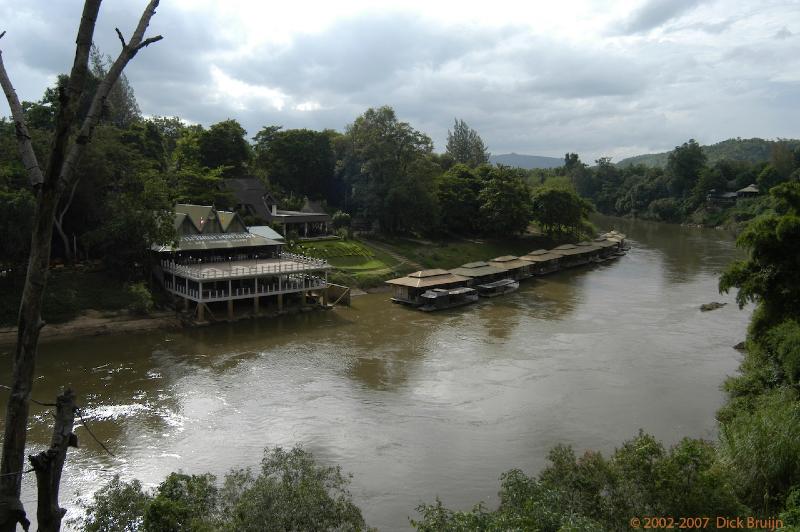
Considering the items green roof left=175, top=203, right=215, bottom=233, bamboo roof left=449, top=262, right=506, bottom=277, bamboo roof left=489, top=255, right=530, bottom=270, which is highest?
green roof left=175, top=203, right=215, bottom=233

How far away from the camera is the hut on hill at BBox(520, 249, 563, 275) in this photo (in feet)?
183

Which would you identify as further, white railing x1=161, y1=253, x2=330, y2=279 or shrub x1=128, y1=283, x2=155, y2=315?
white railing x1=161, y1=253, x2=330, y2=279

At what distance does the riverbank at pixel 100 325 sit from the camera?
31.2 meters

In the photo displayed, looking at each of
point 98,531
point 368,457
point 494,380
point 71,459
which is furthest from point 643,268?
point 98,531

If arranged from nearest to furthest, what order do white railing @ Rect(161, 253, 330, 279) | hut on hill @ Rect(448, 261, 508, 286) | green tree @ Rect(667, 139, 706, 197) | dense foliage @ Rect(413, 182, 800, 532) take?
1. dense foliage @ Rect(413, 182, 800, 532)
2. white railing @ Rect(161, 253, 330, 279)
3. hut on hill @ Rect(448, 261, 508, 286)
4. green tree @ Rect(667, 139, 706, 197)

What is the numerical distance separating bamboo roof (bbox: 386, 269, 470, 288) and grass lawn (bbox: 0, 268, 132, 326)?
59.3ft

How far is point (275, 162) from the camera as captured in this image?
68.2 metres

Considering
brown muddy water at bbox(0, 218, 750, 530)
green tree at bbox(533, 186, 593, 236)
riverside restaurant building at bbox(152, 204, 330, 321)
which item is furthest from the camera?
green tree at bbox(533, 186, 593, 236)

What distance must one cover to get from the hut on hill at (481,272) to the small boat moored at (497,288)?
0.77 meters

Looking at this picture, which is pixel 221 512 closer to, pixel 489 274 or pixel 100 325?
pixel 100 325

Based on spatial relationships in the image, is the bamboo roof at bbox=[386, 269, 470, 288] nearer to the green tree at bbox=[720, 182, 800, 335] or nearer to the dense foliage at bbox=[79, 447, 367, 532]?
the green tree at bbox=[720, 182, 800, 335]

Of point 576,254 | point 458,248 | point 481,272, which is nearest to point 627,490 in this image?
point 481,272

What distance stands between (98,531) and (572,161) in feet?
498

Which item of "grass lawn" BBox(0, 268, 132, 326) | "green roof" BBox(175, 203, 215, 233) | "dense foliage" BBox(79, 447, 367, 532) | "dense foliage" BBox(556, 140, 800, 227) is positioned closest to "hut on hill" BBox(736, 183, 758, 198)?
"dense foliage" BBox(556, 140, 800, 227)
